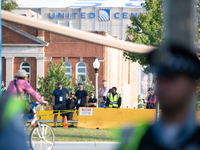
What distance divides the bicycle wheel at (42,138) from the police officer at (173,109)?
6869 millimetres

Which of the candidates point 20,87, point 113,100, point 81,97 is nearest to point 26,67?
point 81,97

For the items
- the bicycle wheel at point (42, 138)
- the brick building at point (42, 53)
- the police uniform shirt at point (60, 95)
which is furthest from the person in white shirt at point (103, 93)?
the brick building at point (42, 53)

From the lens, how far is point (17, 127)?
386cm

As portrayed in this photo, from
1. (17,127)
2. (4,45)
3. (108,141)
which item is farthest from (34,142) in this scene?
(4,45)

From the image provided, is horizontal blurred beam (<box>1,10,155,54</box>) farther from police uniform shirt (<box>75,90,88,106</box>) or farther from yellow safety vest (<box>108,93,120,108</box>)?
police uniform shirt (<box>75,90,88,106</box>)

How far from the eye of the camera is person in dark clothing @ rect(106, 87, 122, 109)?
13.7 m

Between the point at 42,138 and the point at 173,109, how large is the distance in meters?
7.14

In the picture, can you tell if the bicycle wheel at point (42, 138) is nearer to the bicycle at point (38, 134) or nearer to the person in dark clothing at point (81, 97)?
the bicycle at point (38, 134)

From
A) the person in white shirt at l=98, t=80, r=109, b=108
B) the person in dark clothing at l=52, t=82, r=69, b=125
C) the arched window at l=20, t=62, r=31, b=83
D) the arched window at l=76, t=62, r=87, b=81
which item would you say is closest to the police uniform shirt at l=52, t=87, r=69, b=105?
the person in dark clothing at l=52, t=82, r=69, b=125

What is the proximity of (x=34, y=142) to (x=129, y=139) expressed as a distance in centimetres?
699

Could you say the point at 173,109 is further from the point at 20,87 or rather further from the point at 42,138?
the point at 42,138

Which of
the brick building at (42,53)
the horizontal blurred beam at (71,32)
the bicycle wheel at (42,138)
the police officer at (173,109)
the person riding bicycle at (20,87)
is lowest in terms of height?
the brick building at (42,53)

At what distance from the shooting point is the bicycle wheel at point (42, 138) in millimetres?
7895

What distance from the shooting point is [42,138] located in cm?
806
